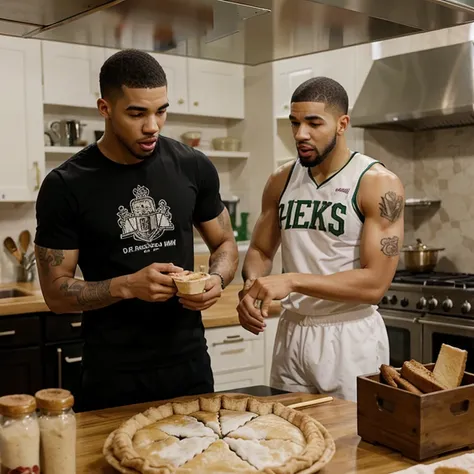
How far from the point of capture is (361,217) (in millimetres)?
2393

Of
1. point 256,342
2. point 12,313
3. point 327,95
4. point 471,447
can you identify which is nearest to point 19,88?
point 12,313

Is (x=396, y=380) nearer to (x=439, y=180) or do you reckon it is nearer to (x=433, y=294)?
(x=433, y=294)

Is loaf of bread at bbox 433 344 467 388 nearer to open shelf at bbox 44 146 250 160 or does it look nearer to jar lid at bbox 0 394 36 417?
jar lid at bbox 0 394 36 417

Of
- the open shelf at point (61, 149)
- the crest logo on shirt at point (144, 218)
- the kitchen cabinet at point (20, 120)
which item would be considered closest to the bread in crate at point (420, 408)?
the crest logo on shirt at point (144, 218)

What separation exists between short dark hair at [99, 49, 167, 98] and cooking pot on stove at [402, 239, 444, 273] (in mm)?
2813

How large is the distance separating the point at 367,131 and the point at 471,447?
3399 mm

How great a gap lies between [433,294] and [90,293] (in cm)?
250

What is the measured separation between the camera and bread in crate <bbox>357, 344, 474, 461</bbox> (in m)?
1.53

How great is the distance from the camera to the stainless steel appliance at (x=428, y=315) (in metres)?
3.79

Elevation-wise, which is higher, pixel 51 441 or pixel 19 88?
pixel 19 88

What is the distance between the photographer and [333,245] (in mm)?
2406

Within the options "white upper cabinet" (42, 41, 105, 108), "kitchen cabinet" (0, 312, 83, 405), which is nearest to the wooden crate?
"kitchen cabinet" (0, 312, 83, 405)

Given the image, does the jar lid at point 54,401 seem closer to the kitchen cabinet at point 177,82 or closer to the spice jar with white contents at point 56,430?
the spice jar with white contents at point 56,430

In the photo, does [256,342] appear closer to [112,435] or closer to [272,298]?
[272,298]
